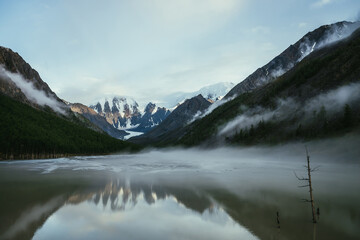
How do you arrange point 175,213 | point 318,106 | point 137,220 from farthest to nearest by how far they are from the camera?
point 318,106
point 175,213
point 137,220

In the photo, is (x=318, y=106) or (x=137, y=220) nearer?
(x=137, y=220)

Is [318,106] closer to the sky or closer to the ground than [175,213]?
closer to the sky

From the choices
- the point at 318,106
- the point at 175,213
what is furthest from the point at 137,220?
the point at 318,106

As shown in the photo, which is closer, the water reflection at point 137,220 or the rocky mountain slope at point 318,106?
the water reflection at point 137,220

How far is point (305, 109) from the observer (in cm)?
15838

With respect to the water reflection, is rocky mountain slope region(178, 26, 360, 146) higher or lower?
higher

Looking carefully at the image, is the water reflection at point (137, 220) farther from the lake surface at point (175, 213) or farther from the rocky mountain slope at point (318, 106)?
the rocky mountain slope at point (318, 106)

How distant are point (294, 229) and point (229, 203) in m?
12.2

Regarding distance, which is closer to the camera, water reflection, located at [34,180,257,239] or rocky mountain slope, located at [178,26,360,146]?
water reflection, located at [34,180,257,239]

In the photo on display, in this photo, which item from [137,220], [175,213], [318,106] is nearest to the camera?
[137,220]

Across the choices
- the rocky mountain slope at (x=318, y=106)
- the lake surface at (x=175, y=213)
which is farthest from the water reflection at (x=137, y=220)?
the rocky mountain slope at (x=318, y=106)

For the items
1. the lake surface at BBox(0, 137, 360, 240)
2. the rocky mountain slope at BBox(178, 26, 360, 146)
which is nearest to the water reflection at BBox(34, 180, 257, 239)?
the lake surface at BBox(0, 137, 360, 240)

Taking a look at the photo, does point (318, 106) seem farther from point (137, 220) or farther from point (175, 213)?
point (137, 220)

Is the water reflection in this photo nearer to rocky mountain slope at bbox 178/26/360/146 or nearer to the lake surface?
the lake surface
